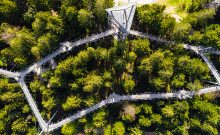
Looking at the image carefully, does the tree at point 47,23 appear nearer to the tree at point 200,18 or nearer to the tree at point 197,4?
the tree at point 200,18

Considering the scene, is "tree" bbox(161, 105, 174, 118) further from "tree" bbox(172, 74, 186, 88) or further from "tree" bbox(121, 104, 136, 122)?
"tree" bbox(121, 104, 136, 122)

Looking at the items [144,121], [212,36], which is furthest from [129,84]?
[212,36]

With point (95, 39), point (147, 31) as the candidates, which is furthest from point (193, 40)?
point (95, 39)

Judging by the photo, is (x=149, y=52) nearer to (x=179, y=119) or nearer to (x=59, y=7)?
(x=179, y=119)

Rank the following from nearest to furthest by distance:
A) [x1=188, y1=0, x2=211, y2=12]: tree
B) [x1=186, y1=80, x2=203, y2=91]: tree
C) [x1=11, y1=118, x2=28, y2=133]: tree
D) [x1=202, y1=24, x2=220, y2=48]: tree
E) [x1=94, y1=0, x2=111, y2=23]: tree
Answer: [x1=94, y1=0, x2=111, y2=23]: tree
[x1=202, y1=24, x2=220, y2=48]: tree
[x1=188, y1=0, x2=211, y2=12]: tree
[x1=186, y1=80, x2=203, y2=91]: tree
[x1=11, y1=118, x2=28, y2=133]: tree

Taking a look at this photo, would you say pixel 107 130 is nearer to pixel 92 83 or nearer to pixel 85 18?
pixel 92 83

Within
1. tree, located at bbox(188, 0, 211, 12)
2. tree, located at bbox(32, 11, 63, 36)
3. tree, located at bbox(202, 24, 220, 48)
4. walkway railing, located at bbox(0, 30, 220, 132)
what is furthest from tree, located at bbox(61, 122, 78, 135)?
tree, located at bbox(188, 0, 211, 12)
